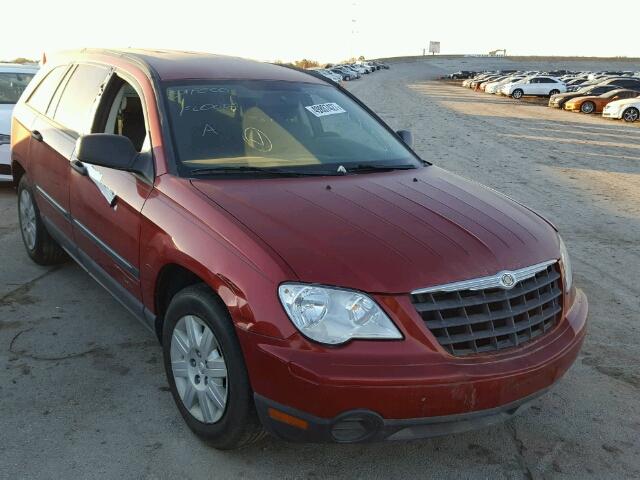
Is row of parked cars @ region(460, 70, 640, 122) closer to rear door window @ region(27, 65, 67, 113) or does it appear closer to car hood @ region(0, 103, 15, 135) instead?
car hood @ region(0, 103, 15, 135)

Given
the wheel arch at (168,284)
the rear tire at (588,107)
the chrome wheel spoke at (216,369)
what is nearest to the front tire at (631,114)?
the rear tire at (588,107)

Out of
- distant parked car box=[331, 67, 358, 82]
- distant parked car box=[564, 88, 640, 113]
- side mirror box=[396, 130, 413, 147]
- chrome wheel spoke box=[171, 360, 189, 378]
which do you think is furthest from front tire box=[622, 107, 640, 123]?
distant parked car box=[331, 67, 358, 82]

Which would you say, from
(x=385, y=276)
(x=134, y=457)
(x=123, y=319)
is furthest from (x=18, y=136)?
(x=385, y=276)

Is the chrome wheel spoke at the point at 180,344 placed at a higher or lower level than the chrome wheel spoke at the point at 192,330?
lower

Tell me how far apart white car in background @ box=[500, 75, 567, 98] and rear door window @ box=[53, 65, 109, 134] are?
3605 centimetres

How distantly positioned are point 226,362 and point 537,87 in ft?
125

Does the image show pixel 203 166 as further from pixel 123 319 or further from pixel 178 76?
pixel 123 319

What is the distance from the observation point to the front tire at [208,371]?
2598mm

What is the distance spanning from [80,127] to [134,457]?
2351 mm

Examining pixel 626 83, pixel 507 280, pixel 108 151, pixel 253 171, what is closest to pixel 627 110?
pixel 626 83

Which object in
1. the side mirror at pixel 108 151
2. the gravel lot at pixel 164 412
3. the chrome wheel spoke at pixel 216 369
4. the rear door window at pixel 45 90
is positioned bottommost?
the gravel lot at pixel 164 412

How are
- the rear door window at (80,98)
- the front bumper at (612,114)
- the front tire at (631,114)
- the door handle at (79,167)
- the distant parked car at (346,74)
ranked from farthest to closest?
the distant parked car at (346,74) → the front bumper at (612,114) → the front tire at (631,114) → the rear door window at (80,98) → the door handle at (79,167)

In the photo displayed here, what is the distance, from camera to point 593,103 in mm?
25359

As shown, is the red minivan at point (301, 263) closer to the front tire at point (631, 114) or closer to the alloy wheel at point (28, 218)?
the alloy wheel at point (28, 218)
